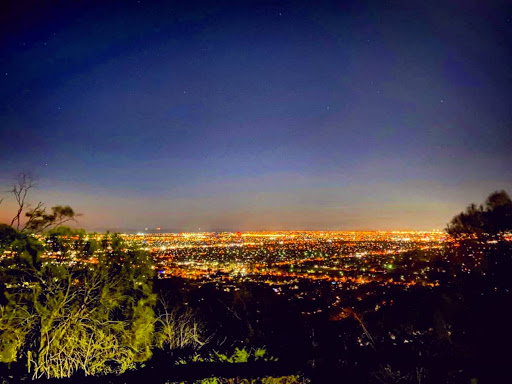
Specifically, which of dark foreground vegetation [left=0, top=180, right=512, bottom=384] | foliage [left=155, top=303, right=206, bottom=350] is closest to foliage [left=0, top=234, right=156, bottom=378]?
dark foreground vegetation [left=0, top=180, right=512, bottom=384]

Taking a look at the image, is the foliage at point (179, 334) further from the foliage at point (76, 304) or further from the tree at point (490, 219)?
the tree at point (490, 219)

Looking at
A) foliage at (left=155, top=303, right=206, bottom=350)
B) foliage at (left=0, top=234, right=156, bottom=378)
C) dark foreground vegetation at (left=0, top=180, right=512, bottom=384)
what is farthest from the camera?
foliage at (left=0, top=234, right=156, bottom=378)

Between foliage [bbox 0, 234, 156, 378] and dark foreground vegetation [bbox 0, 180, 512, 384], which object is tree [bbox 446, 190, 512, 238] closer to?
dark foreground vegetation [bbox 0, 180, 512, 384]

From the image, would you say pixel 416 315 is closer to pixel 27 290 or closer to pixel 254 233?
pixel 27 290

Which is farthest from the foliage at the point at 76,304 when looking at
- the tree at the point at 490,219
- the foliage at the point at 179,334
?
the tree at the point at 490,219

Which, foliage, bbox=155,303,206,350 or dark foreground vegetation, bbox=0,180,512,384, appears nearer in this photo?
dark foreground vegetation, bbox=0,180,512,384

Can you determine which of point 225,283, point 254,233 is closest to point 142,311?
point 225,283

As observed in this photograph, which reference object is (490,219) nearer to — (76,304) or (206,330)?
(206,330)

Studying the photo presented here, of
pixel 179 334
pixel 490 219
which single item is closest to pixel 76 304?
pixel 179 334
